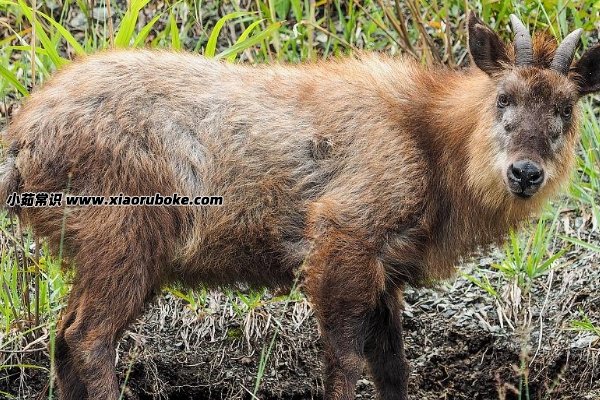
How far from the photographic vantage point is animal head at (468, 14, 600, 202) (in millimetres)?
5348

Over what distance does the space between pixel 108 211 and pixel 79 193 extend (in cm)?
19

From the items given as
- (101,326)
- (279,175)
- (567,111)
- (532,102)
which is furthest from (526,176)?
(101,326)

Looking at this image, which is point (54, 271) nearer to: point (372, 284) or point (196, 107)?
point (196, 107)

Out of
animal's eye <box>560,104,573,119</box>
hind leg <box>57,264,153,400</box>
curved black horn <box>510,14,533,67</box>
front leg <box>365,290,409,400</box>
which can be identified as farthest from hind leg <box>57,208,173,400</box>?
animal's eye <box>560,104,573,119</box>

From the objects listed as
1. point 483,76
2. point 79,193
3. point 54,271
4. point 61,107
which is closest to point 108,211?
point 79,193

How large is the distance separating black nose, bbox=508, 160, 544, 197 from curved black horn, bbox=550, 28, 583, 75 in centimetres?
63

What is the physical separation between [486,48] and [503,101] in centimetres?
34

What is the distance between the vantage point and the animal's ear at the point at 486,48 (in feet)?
18.5

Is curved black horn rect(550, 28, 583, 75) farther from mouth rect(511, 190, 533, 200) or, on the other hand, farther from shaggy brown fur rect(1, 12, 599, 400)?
mouth rect(511, 190, 533, 200)

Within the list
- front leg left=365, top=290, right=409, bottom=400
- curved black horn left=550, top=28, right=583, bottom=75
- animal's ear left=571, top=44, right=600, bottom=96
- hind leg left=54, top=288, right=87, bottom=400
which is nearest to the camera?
curved black horn left=550, top=28, right=583, bottom=75

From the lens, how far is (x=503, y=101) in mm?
5578

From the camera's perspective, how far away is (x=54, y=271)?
6566mm

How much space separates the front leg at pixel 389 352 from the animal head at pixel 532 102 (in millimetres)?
1055

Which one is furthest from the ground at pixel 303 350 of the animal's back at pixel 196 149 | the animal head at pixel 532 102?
the animal head at pixel 532 102
